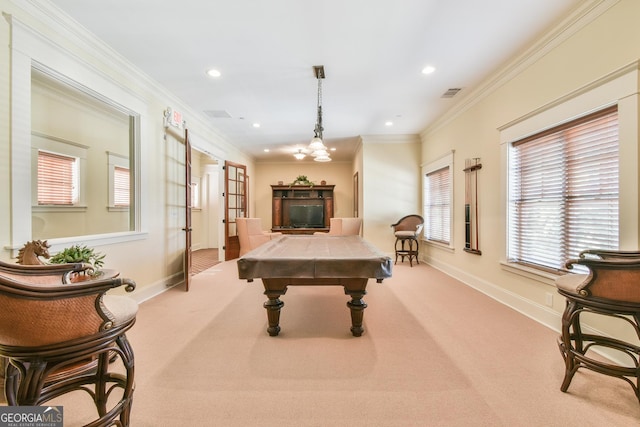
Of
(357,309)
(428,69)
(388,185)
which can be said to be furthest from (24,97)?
(388,185)

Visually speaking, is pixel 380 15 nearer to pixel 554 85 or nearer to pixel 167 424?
pixel 554 85

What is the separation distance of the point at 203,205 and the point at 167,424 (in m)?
7.05

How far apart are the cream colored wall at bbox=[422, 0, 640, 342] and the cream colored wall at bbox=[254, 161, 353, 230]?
3.87 metres

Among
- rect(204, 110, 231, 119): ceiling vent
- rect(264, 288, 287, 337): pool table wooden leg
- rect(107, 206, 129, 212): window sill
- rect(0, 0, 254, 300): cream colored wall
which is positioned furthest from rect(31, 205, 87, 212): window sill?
rect(264, 288, 287, 337): pool table wooden leg

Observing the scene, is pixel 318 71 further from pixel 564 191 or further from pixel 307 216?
pixel 307 216

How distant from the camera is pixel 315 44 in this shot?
8.72 feet

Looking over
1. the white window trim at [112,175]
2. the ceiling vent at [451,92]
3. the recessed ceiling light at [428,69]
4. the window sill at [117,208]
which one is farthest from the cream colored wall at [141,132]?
the ceiling vent at [451,92]

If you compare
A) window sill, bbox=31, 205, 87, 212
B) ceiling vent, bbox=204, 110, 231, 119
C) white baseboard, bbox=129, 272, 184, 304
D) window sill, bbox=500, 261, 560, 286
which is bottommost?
white baseboard, bbox=129, 272, 184, 304

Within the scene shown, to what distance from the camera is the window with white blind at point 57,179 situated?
11.5ft

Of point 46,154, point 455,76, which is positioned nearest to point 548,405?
point 455,76

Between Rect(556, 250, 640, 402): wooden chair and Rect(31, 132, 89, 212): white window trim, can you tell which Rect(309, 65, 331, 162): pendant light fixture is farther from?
Rect(31, 132, 89, 212): white window trim

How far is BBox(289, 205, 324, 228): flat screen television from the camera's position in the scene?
26.6 feet

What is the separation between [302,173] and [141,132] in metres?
5.58

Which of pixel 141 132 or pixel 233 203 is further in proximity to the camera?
pixel 233 203
